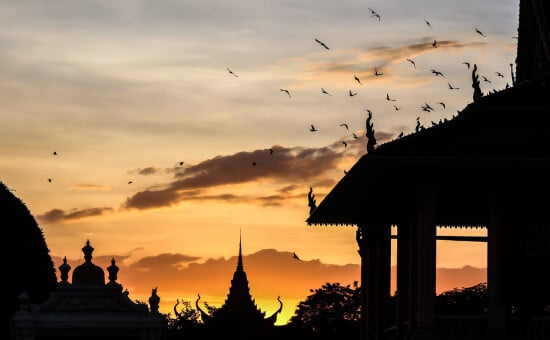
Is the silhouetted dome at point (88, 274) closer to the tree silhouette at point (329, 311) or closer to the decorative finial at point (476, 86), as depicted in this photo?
the decorative finial at point (476, 86)

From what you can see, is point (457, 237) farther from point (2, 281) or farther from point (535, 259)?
point (2, 281)

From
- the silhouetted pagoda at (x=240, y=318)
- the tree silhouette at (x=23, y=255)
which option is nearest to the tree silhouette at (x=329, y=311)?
the silhouetted pagoda at (x=240, y=318)

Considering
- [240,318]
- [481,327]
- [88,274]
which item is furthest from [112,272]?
[240,318]

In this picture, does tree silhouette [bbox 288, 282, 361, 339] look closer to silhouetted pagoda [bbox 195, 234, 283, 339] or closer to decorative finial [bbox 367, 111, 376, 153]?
silhouetted pagoda [bbox 195, 234, 283, 339]

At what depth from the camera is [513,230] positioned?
4288 centimetres

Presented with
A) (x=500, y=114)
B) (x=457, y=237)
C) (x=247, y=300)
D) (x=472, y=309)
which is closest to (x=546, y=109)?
(x=500, y=114)

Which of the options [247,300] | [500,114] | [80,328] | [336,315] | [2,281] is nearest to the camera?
[500,114]

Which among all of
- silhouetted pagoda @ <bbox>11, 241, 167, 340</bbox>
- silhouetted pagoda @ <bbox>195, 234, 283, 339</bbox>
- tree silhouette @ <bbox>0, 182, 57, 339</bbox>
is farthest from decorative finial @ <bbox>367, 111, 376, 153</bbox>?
silhouetted pagoda @ <bbox>195, 234, 283, 339</bbox>

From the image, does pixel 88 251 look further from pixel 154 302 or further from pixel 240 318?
pixel 240 318

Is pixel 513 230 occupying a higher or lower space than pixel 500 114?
lower

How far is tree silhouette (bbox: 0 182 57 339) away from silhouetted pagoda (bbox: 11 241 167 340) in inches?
457

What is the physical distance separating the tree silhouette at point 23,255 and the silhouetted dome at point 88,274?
11637mm

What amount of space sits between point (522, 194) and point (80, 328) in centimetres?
1200

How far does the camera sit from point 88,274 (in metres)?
47.1
